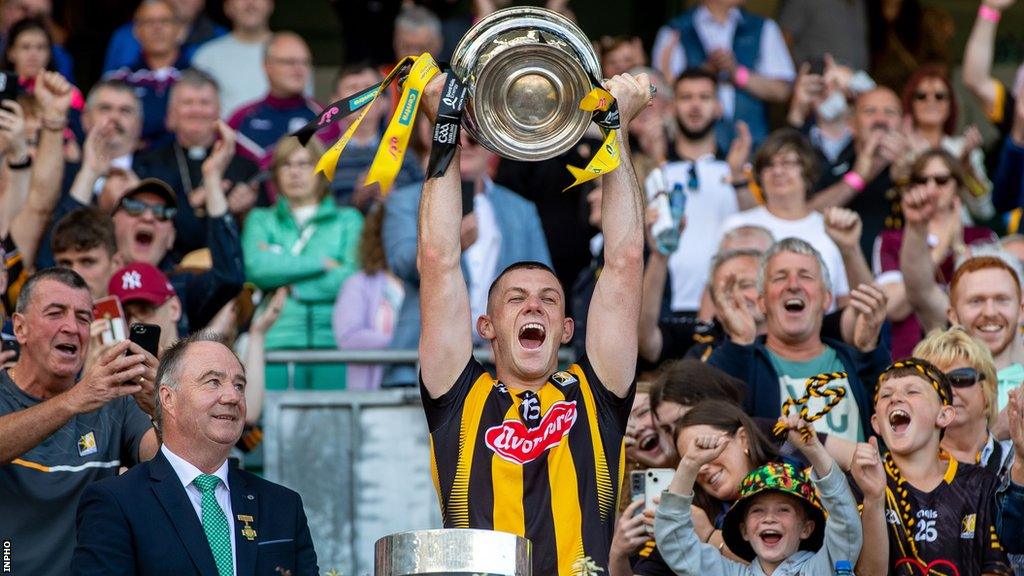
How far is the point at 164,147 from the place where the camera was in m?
13.6

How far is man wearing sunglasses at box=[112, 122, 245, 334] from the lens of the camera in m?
11.1

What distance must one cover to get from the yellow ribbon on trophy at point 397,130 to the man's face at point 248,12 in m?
7.33

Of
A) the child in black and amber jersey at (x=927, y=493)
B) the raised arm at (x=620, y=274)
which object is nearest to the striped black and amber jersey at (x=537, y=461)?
the raised arm at (x=620, y=274)

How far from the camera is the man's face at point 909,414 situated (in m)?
8.30

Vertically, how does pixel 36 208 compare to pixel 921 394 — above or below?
above

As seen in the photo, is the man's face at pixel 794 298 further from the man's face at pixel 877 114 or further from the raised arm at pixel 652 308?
the man's face at pixel 877 114

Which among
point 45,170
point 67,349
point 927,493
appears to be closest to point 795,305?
point 927,493

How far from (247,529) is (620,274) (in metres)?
1.84

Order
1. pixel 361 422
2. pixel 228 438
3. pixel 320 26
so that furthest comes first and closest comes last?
pixel 320 26
pixel 361 422
pixel 228 438

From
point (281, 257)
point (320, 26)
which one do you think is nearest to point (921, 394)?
point (281, 257)

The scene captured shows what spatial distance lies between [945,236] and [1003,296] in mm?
2148

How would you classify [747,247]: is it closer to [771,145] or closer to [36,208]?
[771,145]

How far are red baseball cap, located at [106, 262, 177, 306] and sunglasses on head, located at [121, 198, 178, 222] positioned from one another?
3.63 feet

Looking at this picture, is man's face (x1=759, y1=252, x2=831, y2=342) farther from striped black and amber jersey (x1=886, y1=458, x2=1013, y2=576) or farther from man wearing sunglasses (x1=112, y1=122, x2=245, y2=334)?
man wearing sunglasses (x1=112, y1=122, x2=245, y2=334)
